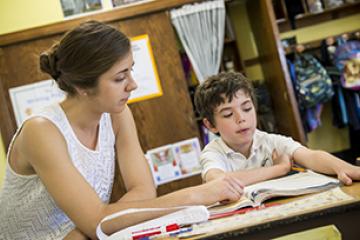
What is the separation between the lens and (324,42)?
3812 millimetres

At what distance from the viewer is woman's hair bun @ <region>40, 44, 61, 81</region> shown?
1278 millimetres

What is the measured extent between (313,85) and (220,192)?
2757 millimetres

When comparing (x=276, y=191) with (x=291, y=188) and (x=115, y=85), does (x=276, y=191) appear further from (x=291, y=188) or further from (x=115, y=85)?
(x=115, y=85)

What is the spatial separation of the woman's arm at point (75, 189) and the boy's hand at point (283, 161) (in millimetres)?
317

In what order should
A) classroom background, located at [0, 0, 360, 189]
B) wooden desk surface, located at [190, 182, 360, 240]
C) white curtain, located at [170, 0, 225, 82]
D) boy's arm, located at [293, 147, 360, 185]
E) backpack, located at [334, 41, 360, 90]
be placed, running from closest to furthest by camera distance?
wooden desk surface, located at [190, 182, 360, 240], boy's arm, located at [293, 147, 360, 185], classroom background, located at [0, 0, 360, 189], white curtain, located at [170, 0, 225, 82], backpack, located at [334, 41, 360, 90]

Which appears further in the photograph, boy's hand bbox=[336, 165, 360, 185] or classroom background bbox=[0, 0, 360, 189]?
classroom background bbox=[0, 0, 360, 189]

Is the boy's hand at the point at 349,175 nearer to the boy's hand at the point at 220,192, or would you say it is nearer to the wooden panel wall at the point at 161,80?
the boy's hand at the point at 220,192

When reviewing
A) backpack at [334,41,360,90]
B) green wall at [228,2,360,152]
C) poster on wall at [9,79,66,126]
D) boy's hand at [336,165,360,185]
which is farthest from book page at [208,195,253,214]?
green wall at [228,2,360,152]

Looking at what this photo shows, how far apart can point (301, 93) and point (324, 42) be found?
655 mm

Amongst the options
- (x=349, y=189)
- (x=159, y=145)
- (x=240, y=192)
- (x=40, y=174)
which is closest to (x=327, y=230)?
(x=349, y=189)

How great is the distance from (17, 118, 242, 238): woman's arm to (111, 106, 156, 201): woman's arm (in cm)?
21

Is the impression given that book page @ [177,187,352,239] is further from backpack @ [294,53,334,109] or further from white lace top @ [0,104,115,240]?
backpack @ [294,53,334,109]

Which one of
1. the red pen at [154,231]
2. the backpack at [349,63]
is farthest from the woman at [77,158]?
the backpack at [349,63]

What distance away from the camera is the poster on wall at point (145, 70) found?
3391 mm
